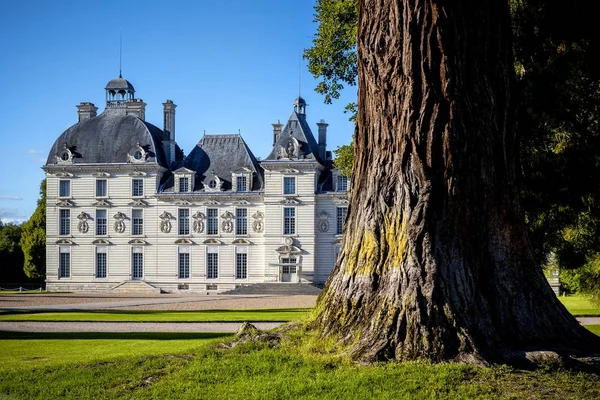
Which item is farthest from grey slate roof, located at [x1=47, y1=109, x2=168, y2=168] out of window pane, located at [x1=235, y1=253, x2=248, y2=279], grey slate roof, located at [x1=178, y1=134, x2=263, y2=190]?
window pane, located at [x1=235, y1=253, x2=248, y2=279]

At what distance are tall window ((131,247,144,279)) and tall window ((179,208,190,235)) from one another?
9.09 feet

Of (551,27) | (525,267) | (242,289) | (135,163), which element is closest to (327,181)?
(242,289)

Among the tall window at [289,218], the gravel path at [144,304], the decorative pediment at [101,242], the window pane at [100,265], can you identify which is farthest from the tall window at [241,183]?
the gravel path at [144,304]

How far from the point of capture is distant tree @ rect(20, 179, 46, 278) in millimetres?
48406

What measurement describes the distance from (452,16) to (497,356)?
10.2 ft

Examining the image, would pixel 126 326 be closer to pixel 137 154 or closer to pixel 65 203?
pixel 137 154

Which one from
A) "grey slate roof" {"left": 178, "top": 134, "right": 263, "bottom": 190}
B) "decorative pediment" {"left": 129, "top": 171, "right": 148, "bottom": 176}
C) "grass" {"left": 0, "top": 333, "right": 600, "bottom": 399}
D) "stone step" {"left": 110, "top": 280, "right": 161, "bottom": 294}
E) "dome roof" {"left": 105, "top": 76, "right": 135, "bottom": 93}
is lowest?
"stone step" {"left": 110, "top": 280, "right": 161, "bottom": 294}

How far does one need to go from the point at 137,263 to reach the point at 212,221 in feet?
17.4

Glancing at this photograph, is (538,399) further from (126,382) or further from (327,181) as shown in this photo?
(327,181)

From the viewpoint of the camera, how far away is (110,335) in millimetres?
13344

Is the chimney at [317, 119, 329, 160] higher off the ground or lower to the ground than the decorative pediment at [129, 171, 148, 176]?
higher

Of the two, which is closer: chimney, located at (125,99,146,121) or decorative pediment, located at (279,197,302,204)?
decorative pediment, located at (279,197,302,204)

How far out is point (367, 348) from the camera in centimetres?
684

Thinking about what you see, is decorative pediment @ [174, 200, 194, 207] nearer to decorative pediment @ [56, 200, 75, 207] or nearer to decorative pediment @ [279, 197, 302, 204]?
decorative pediment @ [279, 197, 302, 204]
